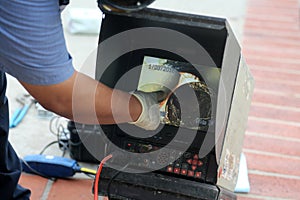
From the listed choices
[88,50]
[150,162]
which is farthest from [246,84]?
[88,50]

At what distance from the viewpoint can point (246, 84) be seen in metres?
1.26

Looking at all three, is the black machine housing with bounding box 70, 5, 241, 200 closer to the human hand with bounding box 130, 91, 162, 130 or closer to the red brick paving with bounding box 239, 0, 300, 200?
the human hand with bounding box 130, 91, 162, 130

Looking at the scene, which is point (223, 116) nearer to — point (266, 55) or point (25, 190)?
point (25, 190)

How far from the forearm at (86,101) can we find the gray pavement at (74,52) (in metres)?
0.71

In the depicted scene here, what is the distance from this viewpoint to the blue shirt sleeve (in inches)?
35.6

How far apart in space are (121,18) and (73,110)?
0.78ft

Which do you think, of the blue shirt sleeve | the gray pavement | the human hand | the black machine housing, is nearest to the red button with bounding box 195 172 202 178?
the black machine housing

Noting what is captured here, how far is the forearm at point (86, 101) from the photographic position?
989 mm

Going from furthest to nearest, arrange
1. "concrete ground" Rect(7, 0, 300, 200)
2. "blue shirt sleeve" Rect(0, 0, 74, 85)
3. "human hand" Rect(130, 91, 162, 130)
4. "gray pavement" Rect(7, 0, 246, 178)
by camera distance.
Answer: "gray pavement" Rect(7, 0, 246, 178), "concrete ground" Rect(7, 0, 300, 200), "human hand" Rect(130, 91, 162, 130), "blue shirt sleeve" Rect(0, 0, 74, 85)

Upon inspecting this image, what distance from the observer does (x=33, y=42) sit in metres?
0.92

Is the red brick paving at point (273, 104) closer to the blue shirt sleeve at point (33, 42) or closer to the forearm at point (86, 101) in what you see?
the forearm at point (86, 101)

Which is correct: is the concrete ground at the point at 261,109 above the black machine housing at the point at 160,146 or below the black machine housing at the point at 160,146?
below

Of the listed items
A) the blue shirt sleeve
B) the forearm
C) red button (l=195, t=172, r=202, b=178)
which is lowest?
red button (l=195, t=172, r=202, b=178)

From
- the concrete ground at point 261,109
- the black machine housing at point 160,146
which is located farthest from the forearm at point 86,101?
the concrete ground at point 261,109
